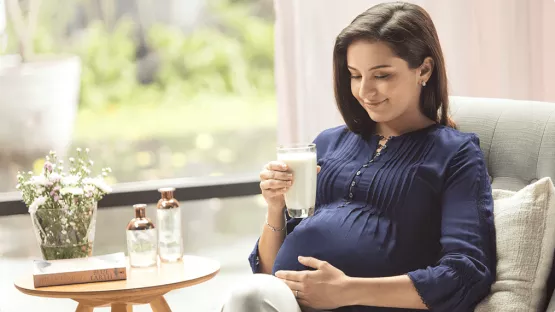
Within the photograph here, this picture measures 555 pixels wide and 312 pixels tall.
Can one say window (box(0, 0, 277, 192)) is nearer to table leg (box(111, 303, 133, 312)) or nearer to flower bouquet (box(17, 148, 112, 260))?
flower bouquet (box(17, 148, 112, 260))

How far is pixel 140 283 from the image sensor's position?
214 centimetres

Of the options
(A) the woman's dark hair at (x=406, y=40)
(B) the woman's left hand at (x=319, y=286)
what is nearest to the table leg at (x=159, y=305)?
(B) the woman's left hand at (x=319, y=286)

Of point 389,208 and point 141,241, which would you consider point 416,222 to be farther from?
point 141,241

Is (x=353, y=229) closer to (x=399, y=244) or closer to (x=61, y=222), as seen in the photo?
(x=399, y=244)

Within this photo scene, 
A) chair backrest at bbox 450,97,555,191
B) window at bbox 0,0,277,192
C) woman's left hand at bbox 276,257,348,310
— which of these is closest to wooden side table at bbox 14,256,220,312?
woman's left hand at bbox 276,257,348,310

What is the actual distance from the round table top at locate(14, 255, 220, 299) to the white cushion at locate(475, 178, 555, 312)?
815 millimetres

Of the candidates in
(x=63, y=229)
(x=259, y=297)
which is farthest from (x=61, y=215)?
(x=259, y=297)

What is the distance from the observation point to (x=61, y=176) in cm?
240

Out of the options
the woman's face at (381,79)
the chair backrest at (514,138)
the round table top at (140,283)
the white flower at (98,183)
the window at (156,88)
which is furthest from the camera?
the window at (156,88)

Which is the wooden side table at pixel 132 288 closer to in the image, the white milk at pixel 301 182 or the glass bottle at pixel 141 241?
the glass bottle at pixel 141 241

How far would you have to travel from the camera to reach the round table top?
6.83ft

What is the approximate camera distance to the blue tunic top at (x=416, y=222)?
172cm

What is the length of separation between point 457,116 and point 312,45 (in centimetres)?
89

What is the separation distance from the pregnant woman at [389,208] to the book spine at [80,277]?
15.7 inches
